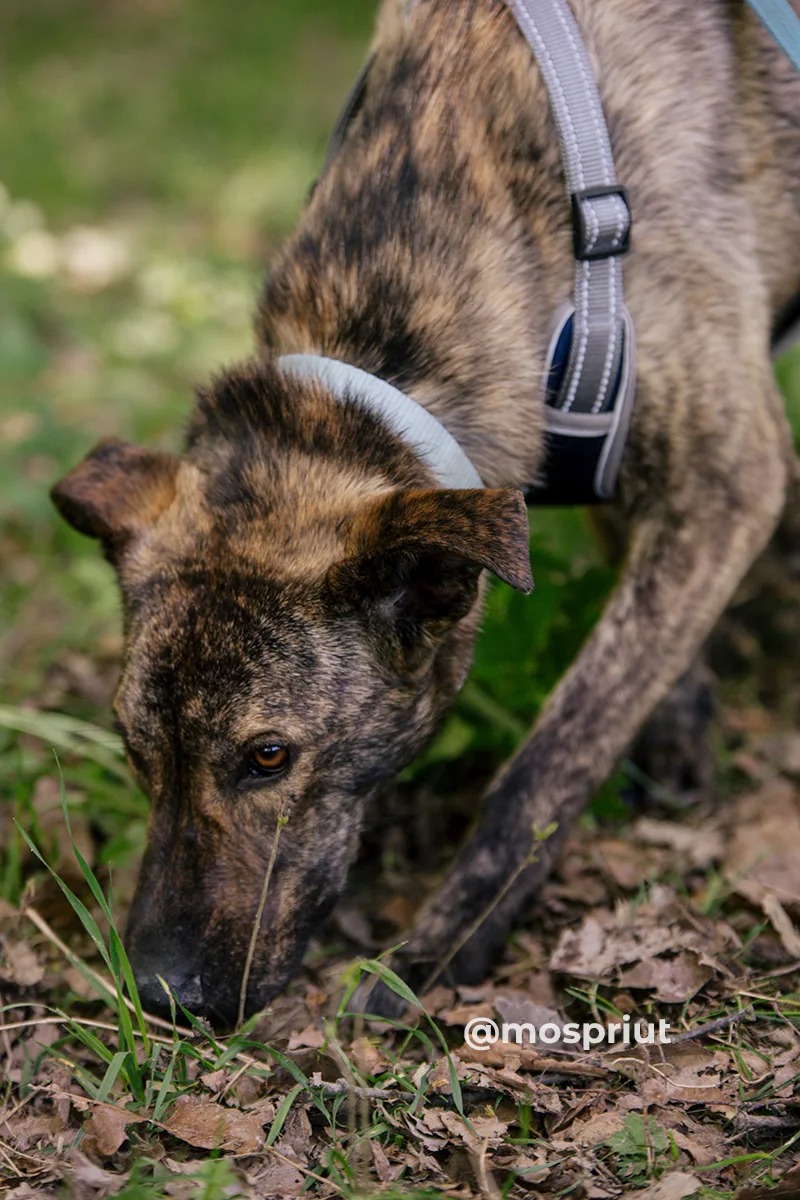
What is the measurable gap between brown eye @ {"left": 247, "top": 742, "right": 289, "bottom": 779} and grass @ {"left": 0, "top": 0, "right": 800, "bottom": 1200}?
43 centimetres

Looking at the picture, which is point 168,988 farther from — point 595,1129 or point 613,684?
point 613,684

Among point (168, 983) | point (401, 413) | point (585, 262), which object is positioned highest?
point (585, 262)

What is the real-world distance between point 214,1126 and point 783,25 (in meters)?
2.85

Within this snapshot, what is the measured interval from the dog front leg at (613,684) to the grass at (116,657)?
0.72ft

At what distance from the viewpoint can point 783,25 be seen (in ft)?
10.1

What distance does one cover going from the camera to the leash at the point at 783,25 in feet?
10.1

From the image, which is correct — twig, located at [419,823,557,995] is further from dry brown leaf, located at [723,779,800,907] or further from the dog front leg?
dry brown leaf, located at [723,779,800,907]

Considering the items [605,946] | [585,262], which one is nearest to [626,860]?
[605,946]

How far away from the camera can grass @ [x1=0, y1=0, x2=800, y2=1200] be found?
101 inches

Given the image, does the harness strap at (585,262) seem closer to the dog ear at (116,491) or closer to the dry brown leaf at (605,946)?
the dog ear at (116,491)

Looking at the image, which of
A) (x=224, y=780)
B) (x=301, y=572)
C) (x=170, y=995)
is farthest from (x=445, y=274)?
(x=170, y=995)

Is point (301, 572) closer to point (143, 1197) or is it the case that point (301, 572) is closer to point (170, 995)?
point (170, 995)

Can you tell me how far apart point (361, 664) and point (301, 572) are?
26 centimetres

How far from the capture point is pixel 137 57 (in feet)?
37.2
